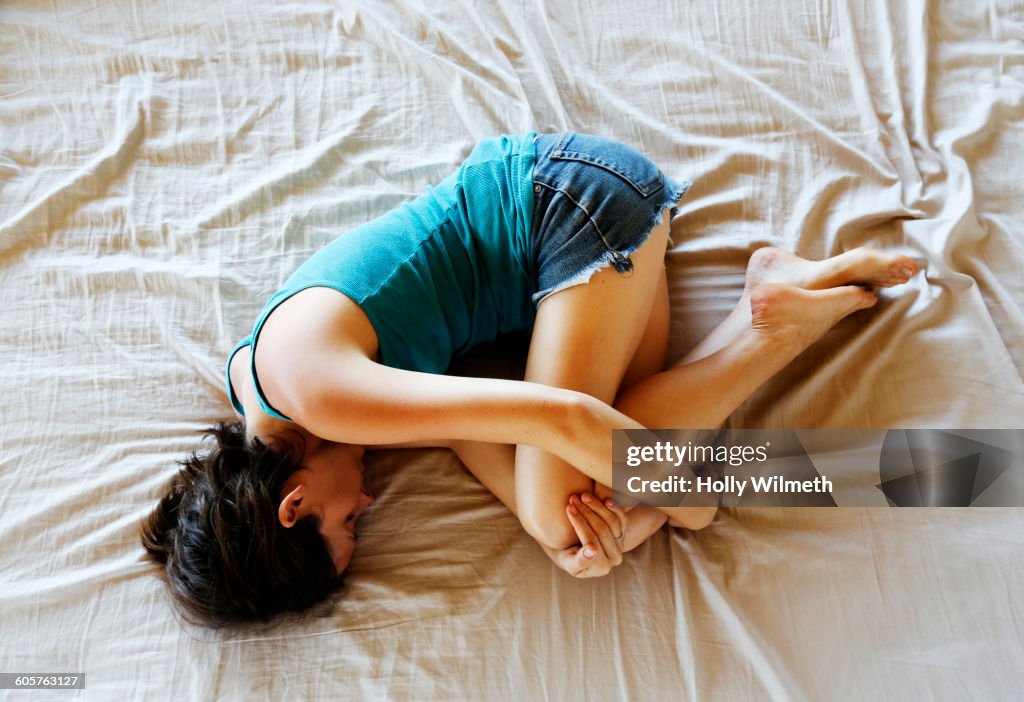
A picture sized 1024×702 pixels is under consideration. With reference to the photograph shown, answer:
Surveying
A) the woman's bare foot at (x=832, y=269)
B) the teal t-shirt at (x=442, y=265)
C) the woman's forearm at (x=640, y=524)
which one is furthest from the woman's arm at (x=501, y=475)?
the woman's bare foot at (x=832, y=269)

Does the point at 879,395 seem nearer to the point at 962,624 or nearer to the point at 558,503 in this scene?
the point at 962,624

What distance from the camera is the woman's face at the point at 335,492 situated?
37.1 inches

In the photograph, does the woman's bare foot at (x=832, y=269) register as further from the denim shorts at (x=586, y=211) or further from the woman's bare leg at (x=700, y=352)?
the denim shorts at (x=586, y=211)

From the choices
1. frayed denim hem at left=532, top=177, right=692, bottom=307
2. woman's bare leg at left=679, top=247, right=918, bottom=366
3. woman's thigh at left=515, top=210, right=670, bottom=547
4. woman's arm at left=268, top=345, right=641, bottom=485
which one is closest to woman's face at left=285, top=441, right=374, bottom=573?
woman's arm at left=268, top=345, right=641, bottom=485

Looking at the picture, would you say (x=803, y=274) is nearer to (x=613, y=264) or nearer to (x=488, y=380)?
(x=613, y=264)

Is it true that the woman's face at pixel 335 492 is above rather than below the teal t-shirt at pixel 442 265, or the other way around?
below

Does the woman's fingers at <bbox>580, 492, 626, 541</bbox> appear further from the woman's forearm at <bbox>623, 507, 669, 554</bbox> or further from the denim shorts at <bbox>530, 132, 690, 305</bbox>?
the denim shorts at <bbox>530, 132, 690, 305</bbox>

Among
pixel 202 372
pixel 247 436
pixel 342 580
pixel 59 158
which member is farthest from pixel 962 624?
pixel 59 158

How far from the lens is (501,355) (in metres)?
1.12

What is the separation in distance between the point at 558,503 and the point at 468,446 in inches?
6.2

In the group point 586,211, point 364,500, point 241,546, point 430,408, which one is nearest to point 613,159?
point 586,211

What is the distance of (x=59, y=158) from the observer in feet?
4.03

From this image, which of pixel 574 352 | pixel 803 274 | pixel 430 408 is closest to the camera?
pixel 430 408

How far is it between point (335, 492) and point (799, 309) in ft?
2.11
